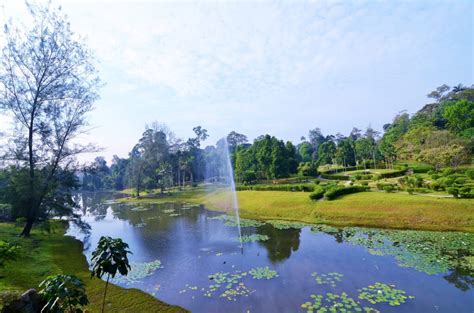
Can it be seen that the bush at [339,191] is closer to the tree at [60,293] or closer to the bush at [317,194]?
the bush at [317,194]

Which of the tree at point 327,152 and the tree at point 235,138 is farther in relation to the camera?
the tree at point 235,138

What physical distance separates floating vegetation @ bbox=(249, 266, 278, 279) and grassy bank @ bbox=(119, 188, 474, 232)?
1065 centimetres

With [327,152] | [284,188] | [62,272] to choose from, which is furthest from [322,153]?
[62,272]

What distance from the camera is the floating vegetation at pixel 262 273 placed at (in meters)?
11.8

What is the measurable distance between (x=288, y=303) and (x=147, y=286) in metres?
6.41

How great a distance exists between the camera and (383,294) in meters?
9.63

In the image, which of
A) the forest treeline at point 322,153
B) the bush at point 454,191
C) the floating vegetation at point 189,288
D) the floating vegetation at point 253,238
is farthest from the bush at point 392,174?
the floating vegetation at point 189,288

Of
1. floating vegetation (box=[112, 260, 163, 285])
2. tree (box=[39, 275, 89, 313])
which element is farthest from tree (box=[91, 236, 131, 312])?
floating vegetation (box=[112, 260, 163, 285])

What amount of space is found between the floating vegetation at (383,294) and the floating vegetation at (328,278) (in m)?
1.07

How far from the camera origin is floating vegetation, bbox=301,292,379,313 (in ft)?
28.6

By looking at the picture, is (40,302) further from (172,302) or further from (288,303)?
(288,303)

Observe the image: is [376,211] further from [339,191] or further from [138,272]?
[138,272]

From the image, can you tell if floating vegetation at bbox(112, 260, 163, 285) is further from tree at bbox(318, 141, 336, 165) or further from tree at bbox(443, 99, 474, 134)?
tree at bbox(443, 99, 474, 134)

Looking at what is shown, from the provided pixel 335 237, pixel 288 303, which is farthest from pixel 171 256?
pixel 335 237
